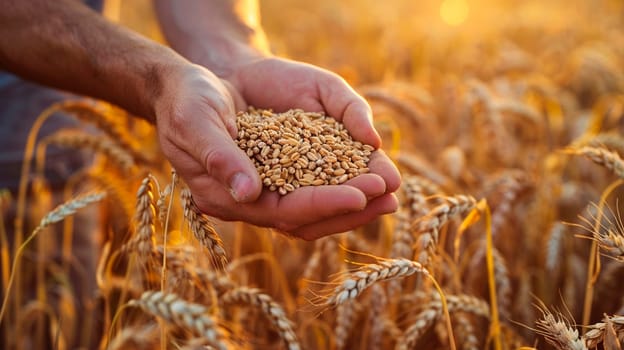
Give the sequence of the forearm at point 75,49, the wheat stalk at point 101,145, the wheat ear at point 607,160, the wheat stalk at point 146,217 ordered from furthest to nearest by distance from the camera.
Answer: the wheat stalk at point 101,145 → the forearm at point 75,49 → the wheat ear at point 607,160 → the wheat stalk at point 146,217

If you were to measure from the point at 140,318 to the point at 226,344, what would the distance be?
3.70 ft

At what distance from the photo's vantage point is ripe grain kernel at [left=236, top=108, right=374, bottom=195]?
62.5 inches

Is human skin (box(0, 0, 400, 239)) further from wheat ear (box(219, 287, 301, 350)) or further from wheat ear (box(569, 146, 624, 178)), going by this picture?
wheat ear (box(569, 146, 624, 178))

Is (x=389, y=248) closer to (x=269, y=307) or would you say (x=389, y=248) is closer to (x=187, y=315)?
(x=269, y=307)

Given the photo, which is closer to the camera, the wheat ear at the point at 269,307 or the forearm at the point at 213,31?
the wheat ear at the point at 269,307

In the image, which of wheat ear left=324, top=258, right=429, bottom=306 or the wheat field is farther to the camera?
the wheat field

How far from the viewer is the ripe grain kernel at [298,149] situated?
1588mm

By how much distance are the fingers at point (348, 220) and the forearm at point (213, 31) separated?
0.84 m

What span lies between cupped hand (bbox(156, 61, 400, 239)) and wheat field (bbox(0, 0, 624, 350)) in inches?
3.3

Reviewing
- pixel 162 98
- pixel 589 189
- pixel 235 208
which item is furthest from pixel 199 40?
pixel 589 189

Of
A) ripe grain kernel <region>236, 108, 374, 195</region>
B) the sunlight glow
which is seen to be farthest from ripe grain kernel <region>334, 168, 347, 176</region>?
the sunlight glow

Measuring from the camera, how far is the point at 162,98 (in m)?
1.52

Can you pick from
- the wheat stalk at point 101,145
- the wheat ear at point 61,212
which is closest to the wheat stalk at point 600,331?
the wheat ear at point 61,212

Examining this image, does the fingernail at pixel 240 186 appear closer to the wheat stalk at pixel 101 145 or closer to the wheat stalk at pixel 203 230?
the wheat stalk at pixel 203 230
